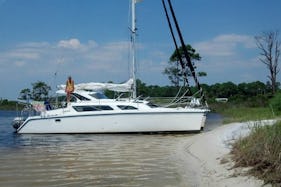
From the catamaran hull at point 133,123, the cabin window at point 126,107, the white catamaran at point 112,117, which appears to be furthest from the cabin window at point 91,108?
the cabin window at point 126,107

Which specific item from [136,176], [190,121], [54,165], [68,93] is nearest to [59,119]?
[68,93]

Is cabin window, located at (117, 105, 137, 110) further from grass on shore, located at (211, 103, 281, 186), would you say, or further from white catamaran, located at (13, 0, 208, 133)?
grass on shore, located at (211, 103, 281, 186)

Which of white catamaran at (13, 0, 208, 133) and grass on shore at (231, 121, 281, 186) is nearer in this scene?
grass on shore at (231, 121, 281, 186)

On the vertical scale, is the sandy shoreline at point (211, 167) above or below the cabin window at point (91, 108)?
below

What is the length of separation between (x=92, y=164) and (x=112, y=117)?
1248 cm

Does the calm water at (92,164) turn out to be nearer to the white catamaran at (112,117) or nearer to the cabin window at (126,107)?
the white catamaran at (112,117)

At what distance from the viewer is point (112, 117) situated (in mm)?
27203

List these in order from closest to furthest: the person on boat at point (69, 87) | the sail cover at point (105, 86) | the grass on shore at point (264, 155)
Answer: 1. the grass on shore at point (264, 155)
2. the person on boat at point (69, 87)
3. the sail cover at point (105, 86)

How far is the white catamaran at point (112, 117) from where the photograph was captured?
26734 mm

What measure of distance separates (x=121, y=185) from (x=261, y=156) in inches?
139

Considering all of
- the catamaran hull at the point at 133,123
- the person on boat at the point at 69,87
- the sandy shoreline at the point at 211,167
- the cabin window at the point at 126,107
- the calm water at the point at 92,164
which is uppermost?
the person on boat at the point at 69,87

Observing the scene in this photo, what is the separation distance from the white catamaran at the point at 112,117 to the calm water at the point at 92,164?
12.9ft

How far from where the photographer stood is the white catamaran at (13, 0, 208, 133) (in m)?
26.7

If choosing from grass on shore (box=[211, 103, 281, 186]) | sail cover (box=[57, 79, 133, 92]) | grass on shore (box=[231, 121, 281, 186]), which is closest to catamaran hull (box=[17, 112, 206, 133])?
sail cover (box=[57, 79, 133, 92])
